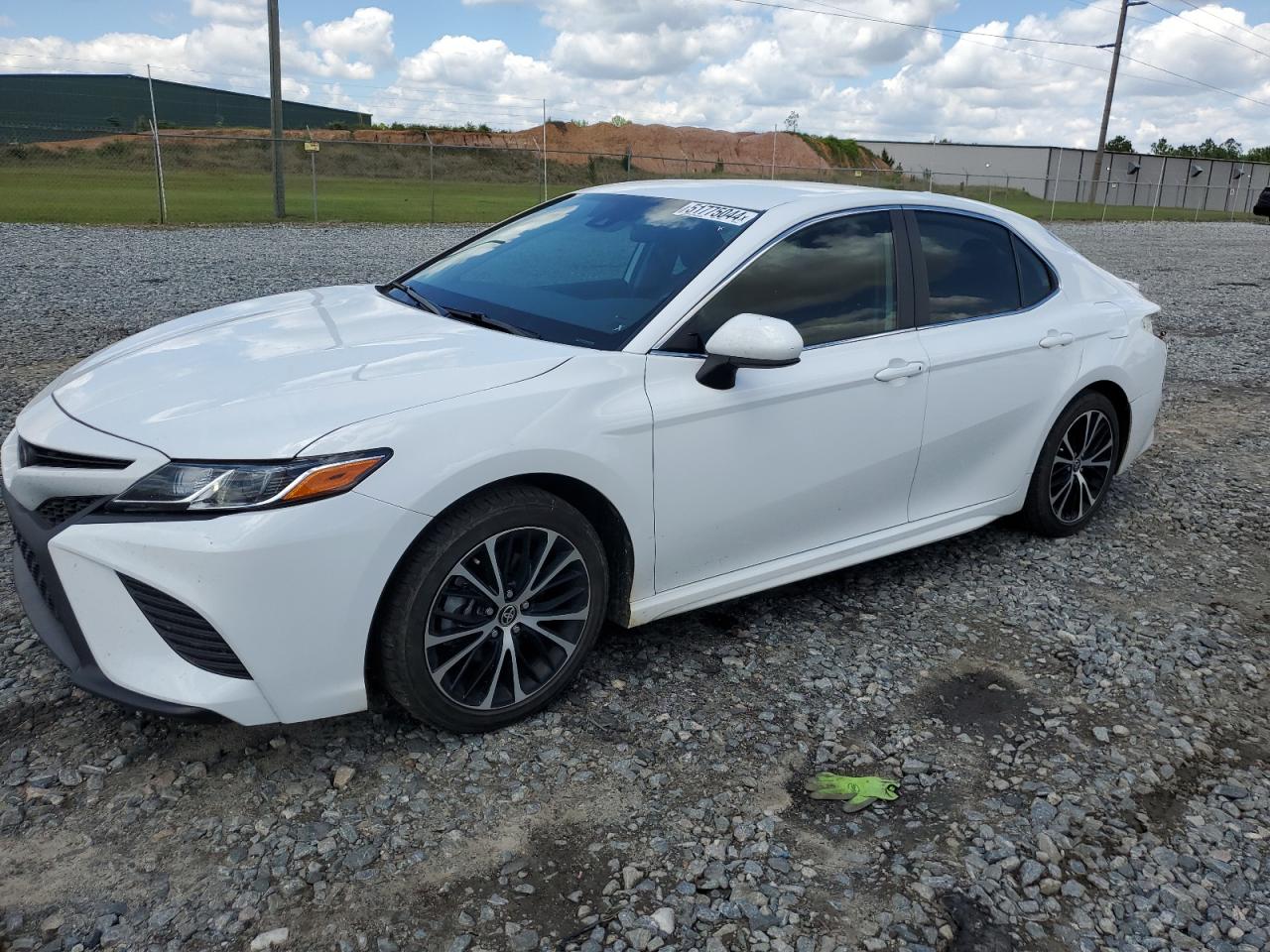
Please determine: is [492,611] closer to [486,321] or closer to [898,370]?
[486,321]

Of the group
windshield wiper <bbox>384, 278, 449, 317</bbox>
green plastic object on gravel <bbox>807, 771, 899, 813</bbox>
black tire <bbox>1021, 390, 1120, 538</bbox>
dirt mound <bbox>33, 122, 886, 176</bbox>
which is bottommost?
green plastic object on gravel <bbox>807, 771, 899, 813</bbox>

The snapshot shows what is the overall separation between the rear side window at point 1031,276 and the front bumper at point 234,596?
3.03 metres

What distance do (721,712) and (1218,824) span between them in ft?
4.69

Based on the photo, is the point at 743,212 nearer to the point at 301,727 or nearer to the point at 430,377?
the point at 430,377

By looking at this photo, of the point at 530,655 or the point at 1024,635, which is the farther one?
the point at 1024,635

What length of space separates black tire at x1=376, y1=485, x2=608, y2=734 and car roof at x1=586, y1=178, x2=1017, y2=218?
1.49 metres

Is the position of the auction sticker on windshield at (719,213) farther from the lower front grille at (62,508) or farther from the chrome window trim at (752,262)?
the lower front grille at (62,508)

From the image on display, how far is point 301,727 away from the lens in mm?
3057

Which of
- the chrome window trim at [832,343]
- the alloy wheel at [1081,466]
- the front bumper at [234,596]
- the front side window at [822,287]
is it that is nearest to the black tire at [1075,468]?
the alloy wheel at [1081,466]

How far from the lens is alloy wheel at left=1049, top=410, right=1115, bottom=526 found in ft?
15.3

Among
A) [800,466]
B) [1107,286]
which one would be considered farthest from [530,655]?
[1107,286]

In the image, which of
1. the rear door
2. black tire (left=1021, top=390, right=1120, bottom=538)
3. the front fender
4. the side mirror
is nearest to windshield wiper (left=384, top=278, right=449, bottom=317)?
the front fender

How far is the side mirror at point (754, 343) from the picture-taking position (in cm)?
303

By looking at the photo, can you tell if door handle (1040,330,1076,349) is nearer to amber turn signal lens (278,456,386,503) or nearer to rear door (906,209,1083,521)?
rear door (906,209,1083,521)
